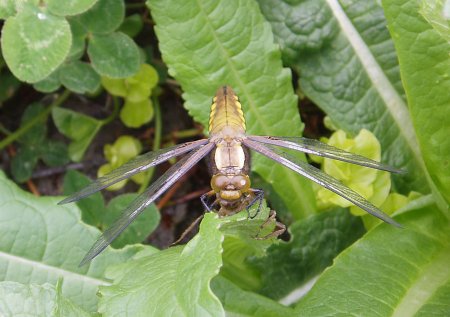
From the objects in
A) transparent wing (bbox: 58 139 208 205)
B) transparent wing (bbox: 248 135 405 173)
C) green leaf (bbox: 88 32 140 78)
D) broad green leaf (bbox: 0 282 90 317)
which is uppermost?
green leaf (bbox: 88 32 140 78)

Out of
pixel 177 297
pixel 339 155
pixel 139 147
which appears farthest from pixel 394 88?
pixel 177 297

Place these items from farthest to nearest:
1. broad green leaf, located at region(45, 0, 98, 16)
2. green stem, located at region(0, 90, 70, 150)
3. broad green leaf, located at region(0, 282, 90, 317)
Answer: green stem, located at region(0, 90, 70, 150) < broad green leaf, located at region(45, 0, 98, 16) < broad green leaf, located at region(0, 282, 90, 317)

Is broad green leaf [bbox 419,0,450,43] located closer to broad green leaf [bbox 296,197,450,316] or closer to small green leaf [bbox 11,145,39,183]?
broad green leaf [bbox 296,197,450,316]

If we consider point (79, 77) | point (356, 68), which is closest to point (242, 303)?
point (356, 68)

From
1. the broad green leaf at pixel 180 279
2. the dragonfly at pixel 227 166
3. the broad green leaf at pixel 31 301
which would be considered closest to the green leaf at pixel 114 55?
the dragonfly at pixel 227 166

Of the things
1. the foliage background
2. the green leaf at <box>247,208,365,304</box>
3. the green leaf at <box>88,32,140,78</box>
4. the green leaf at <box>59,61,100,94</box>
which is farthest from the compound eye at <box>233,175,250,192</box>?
the green leaf at <box>59,61,100,94</box>

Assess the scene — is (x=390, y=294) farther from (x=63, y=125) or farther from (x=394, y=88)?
(x=63, y=125)
